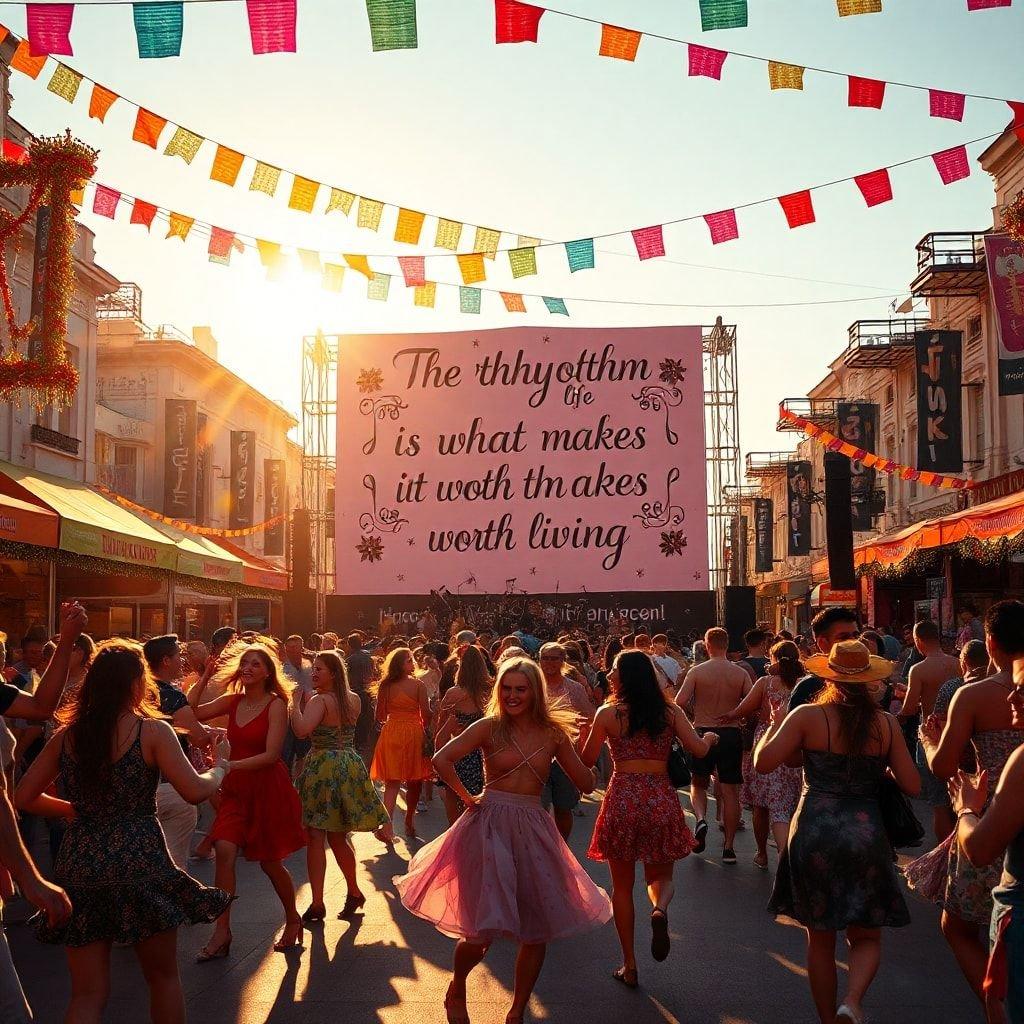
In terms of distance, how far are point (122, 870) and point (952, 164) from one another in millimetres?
11214

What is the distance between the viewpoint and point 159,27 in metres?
9.11

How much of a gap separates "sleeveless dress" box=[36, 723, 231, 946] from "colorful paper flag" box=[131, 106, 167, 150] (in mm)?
9085

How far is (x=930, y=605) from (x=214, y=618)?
19.2 m

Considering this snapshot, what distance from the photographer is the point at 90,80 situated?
11469mm

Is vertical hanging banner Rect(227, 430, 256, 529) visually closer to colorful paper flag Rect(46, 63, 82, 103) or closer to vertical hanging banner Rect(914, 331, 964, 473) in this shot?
vertical hanging banner Rect(914, 331, 964, 473)

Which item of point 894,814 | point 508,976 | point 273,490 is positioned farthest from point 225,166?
point 273,490

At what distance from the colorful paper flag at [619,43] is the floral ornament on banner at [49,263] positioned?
5.14m

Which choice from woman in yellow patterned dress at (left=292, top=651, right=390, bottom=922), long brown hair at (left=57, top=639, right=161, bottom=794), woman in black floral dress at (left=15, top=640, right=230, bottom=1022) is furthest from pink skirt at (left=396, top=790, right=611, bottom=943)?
woman in yellow patterned dress at (left=292, top=651, right=390, bottom=922)

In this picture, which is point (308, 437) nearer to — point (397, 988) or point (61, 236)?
point (61, 236)

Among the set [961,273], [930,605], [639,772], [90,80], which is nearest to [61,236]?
[90,80]

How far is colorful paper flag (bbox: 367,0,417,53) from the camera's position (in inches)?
351

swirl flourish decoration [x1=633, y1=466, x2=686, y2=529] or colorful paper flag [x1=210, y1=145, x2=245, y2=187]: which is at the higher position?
colorful paper flag [x1=210, y1=145, x2=245, y2=187]

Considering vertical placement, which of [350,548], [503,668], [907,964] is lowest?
[907,964]

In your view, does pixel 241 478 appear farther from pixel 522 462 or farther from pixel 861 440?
pixel 861 440
